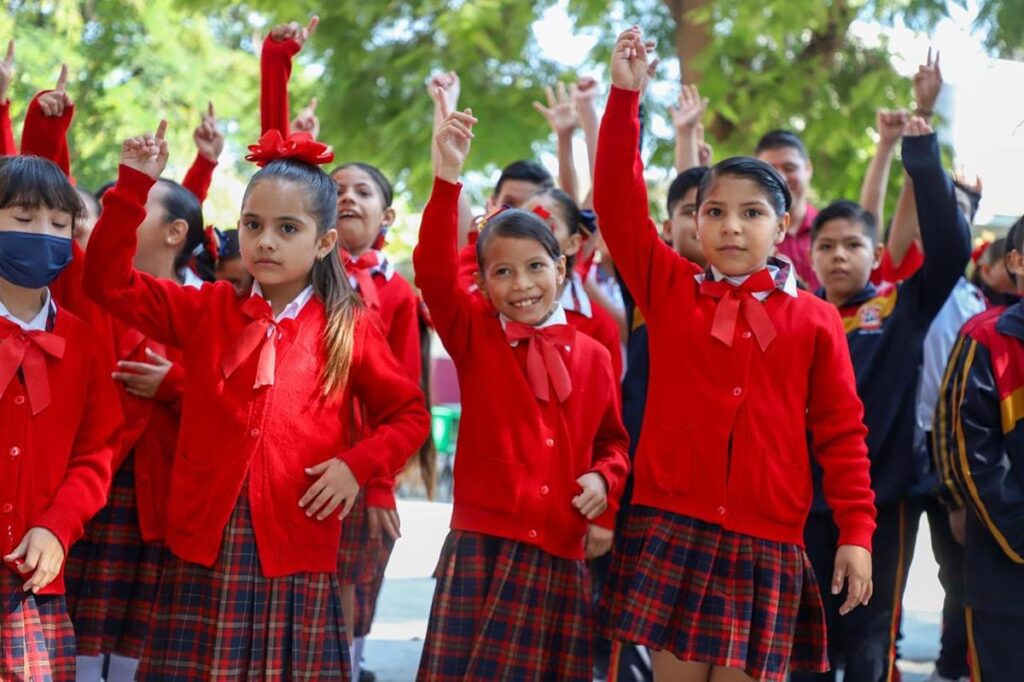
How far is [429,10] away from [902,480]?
16.5ft

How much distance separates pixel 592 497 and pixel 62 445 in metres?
1.48

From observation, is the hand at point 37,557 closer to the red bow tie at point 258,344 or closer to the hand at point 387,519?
the red bow tie at point 258,344

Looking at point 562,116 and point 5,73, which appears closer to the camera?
point 5,73

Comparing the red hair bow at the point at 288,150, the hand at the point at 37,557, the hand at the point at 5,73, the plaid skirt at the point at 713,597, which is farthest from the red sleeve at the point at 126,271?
the plaid skirt at the point at 713,597

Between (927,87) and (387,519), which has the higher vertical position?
(927,87)

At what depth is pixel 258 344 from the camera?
3.47 m

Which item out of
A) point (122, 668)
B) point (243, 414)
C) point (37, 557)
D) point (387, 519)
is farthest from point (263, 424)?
point (122, 668)

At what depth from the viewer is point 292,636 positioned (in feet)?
11.1

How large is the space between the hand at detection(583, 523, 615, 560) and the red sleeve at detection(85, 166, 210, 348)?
1350 mm

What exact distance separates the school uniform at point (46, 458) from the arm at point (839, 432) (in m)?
1.99

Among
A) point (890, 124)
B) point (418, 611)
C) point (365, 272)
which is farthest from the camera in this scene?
point (418, 611)

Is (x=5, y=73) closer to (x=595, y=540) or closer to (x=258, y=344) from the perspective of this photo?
(x=258, y=344)

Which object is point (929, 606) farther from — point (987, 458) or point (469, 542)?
point (469, 542)

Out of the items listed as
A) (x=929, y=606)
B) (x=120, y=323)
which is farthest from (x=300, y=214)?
(x=929, y=606)
